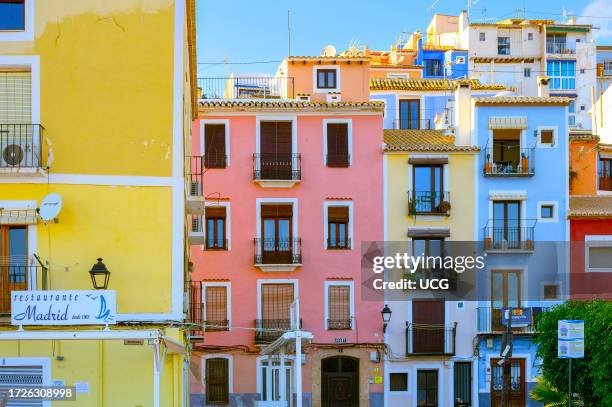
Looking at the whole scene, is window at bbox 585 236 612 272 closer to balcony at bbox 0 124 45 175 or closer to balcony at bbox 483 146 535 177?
balcony at bbox 483 146 535 177

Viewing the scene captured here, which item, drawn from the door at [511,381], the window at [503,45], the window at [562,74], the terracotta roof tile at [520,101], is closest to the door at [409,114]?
the terracotta roof tile at [520,101]

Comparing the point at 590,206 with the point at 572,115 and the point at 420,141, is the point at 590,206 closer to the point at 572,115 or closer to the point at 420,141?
the point at 420,141

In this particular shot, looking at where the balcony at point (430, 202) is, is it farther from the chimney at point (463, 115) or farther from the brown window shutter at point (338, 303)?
the brown window shutter at point (338, 303)

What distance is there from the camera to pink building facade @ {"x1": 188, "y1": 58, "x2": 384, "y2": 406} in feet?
119

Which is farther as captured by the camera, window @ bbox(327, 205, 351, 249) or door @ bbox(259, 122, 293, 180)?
window @ bbox(327, 205, 351, 249)

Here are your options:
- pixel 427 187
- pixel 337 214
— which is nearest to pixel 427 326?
pixel 427 187

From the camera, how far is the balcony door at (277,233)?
36500 mm

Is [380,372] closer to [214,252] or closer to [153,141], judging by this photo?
[214,252]

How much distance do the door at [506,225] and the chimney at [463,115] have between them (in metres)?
2.67

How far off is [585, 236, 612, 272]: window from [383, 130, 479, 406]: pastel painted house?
177 inches

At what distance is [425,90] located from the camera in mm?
48625

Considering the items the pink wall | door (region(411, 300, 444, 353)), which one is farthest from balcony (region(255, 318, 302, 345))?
door (region(411, 300, 444, 353))

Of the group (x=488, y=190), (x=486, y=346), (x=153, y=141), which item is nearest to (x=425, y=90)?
(x=488, y=190)

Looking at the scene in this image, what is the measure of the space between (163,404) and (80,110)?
18.0ft
